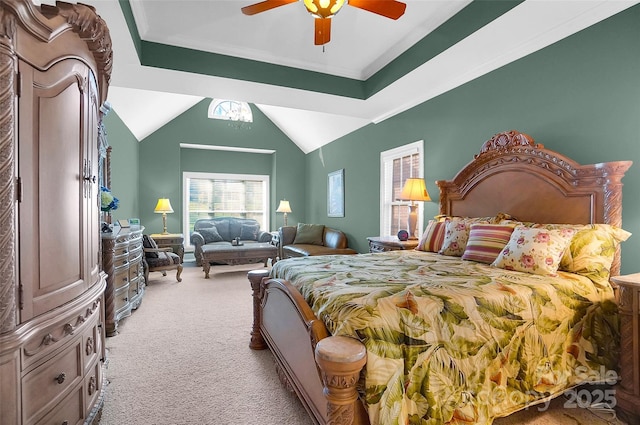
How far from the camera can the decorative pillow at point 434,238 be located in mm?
3070

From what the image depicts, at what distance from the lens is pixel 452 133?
3588 mm

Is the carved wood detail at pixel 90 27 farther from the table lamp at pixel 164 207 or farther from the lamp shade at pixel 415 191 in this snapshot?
the table lamp at pixel 164 207

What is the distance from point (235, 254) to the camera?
5551 mm

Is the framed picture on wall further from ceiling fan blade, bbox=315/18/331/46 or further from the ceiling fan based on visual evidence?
the ceiling fan

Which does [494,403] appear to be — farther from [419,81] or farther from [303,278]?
[419,81]

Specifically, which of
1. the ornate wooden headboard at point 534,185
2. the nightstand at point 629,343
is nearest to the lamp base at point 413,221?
the ornate wooden headboard at point 534,185

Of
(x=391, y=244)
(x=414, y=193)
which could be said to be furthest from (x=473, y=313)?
(x=414, y=193)

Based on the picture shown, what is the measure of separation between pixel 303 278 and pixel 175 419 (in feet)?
3.57

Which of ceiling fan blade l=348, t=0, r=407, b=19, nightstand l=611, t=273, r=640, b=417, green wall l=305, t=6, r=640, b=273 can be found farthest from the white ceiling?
nightstand l=611, t=273, r=640, b=417

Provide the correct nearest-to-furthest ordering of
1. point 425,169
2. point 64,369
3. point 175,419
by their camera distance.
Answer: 1. point 64,369
2. point 175,419
3. point 425,169

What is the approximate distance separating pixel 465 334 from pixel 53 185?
1.92 m

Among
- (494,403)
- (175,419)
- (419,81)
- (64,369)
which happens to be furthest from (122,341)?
(419,81)

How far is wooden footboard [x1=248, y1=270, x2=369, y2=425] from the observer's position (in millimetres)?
1238

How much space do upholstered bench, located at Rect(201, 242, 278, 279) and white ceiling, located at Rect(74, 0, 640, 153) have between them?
2.62 m
